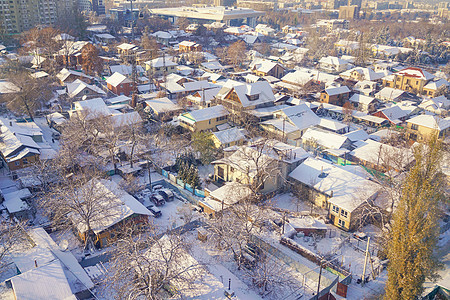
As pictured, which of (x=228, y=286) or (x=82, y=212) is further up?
(x=82, y=212)

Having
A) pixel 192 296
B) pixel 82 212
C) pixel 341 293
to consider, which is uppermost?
pixel 82 212

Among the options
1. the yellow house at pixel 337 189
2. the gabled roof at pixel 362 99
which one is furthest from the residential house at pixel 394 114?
the yellow house at pixel 337 189

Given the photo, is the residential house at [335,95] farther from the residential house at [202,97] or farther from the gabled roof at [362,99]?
the residential house at [202,97]

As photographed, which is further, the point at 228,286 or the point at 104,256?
the point at 104,256

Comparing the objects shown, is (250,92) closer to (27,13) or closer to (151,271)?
(151,271)

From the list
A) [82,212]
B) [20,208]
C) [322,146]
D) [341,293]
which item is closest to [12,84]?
[20,208]

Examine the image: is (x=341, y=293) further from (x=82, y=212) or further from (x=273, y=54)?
(x=273, y=54)
